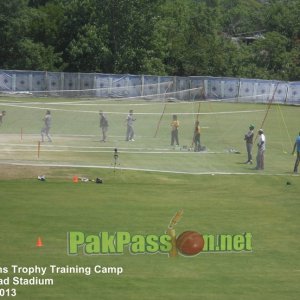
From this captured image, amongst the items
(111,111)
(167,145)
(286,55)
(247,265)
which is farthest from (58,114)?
(286,55)

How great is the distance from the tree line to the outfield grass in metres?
41.7

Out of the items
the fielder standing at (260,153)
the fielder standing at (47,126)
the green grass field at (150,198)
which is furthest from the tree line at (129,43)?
the fielder standing at (260,153)

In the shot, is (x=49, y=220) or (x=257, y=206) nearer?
(x=49, y=220)

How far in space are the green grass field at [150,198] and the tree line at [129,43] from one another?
2423cm

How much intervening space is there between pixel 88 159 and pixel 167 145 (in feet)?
15.9

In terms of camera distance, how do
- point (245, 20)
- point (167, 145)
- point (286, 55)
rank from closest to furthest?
point (167, 145)
point (286, 55)
point (245, 20)

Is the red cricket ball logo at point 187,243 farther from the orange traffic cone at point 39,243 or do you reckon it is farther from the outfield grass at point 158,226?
the orange traffic cone at point 39,243

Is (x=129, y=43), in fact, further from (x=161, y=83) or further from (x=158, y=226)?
(x=158, y=226)

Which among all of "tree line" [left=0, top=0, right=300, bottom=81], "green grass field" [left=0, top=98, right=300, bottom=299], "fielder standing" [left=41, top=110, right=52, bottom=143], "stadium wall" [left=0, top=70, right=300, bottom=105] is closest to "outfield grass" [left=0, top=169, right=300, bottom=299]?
"green grass field" [left=0, top=98, right=300, bottom=299]

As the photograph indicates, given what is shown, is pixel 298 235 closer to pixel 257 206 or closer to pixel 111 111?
pixel 257 206

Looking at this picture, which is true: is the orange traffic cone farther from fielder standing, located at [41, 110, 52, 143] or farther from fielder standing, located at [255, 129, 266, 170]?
fielder standing, located at [41, 110, 52, 143]

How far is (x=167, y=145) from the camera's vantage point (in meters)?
41.4

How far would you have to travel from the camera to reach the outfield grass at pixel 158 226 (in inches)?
745

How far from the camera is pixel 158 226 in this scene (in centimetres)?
2517
